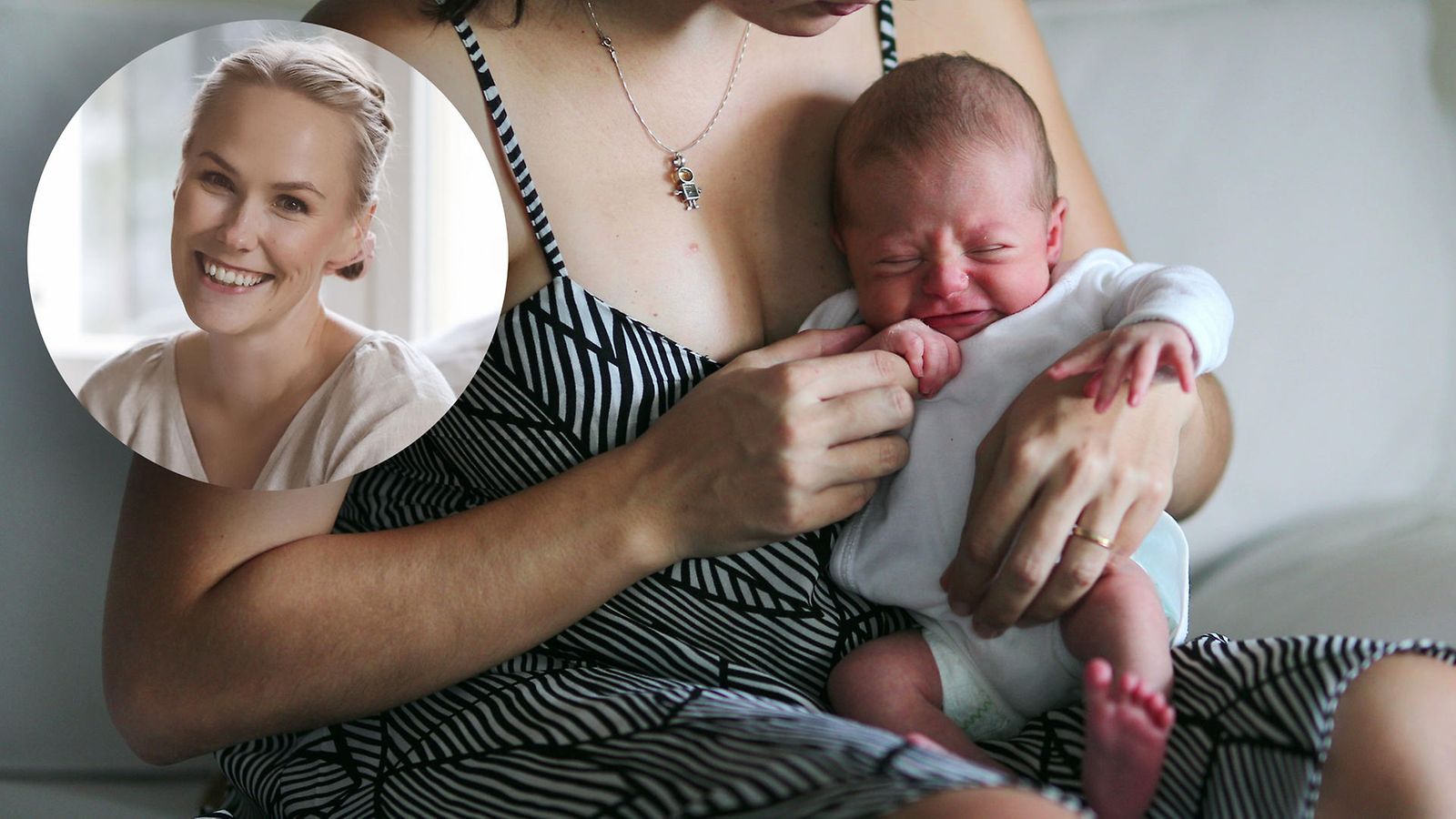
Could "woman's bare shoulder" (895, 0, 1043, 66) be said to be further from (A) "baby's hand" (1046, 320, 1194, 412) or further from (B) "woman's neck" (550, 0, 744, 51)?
(A) "baby's hand" (1046, 320, 1194, 412)

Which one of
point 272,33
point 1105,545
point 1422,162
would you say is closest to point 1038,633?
point 1105,545

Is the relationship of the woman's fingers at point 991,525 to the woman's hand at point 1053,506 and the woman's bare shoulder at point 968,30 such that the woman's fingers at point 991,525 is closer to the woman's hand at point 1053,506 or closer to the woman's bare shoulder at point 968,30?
the woman's hand at point 1053,506

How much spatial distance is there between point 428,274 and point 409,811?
43 centimetres

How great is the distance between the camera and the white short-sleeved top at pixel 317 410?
91 cm

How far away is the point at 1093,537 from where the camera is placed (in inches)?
37.5

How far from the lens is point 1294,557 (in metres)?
1.46

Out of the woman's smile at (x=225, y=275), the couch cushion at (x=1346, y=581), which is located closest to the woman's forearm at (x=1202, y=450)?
the couch cushion at (x=1346, y=581)

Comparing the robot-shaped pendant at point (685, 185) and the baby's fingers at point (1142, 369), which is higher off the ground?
the robot-shaped pendant at point (685, 185)

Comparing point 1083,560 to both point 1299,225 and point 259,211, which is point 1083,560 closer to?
point 259,211

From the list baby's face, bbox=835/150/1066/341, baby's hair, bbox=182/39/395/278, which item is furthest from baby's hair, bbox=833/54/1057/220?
baby's hair, bbox=182/39/395/278

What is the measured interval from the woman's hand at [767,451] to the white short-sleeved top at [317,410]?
21 cm

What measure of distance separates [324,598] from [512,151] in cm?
43

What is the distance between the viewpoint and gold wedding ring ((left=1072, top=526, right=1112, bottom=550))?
3.12 ft

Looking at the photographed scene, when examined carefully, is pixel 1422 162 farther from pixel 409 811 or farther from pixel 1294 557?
pixel 409 811
